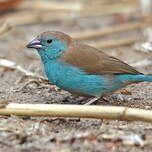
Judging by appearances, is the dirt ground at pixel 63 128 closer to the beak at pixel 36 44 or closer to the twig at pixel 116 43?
the beak at pixel 36 44

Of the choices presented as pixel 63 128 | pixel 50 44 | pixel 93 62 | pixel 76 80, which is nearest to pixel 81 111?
pixel 63 128

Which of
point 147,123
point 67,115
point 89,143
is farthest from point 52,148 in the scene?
point 147,123

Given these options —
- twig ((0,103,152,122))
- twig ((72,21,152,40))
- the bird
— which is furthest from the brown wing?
twig ((72,21,152,40))

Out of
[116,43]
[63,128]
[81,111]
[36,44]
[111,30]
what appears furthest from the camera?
[111,30]

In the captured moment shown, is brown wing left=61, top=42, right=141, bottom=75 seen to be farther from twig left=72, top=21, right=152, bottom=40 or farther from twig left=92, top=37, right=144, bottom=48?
twig left=72, top=21, right=152, bottom=40

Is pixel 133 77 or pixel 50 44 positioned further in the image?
pixel 50 44

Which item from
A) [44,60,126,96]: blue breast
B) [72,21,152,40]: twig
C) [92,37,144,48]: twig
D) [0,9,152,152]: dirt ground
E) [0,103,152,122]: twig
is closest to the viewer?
[0,9,152,152]: dirt ground

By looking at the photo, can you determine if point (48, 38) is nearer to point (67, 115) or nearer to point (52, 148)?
point (67, 115)

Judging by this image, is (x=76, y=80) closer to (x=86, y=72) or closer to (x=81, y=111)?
(x=86, y=72)

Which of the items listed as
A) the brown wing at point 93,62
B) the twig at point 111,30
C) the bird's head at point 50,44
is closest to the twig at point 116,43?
the twig at point 111,30
